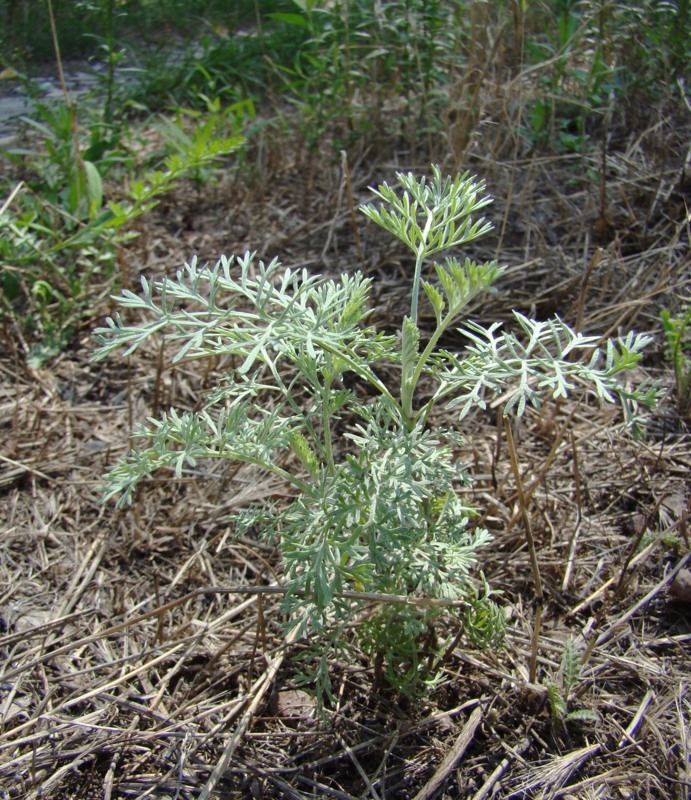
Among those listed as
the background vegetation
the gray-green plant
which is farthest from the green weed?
the gray-green plant

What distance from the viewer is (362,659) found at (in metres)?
1.97

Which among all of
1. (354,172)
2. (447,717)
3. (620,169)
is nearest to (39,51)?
(354,172)

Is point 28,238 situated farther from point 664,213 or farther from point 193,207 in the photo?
point 664,213

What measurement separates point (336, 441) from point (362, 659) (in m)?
0.83

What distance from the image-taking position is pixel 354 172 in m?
3.63

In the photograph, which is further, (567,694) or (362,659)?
(362,659)

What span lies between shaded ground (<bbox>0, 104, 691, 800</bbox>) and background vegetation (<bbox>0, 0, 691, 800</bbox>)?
0.01 meters

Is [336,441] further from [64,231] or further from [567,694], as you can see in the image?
[64,231]

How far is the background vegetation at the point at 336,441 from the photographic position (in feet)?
5.83

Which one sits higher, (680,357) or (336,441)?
(680,357)

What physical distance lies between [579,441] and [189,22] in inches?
164

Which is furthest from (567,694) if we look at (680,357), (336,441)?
(680,357)

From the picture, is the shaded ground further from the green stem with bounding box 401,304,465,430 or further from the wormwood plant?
the green stem with bounding box 401,304,465,430

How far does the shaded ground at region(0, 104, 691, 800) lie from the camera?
174 centimetres
